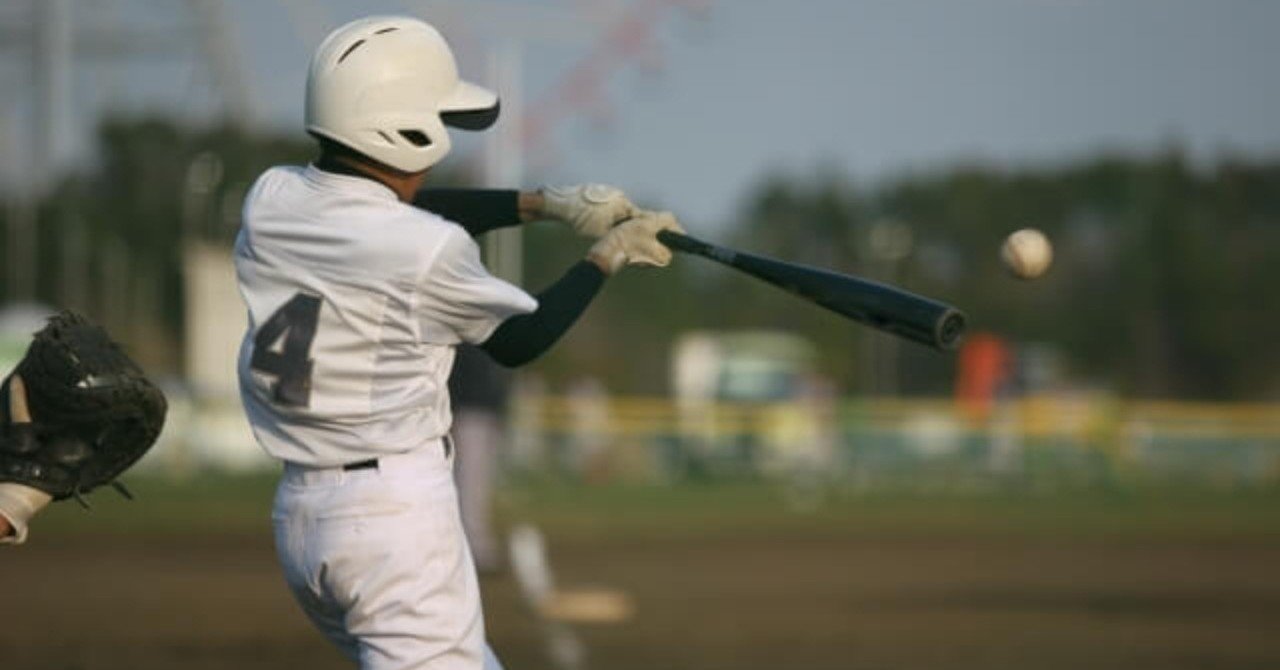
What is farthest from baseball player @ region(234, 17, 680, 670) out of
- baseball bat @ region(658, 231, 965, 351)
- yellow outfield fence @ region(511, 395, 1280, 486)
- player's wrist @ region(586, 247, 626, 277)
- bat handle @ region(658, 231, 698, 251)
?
yellow outfield fence @ region(511, 395, 1280, 486)

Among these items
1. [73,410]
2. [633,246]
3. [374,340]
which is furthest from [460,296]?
[73,410]

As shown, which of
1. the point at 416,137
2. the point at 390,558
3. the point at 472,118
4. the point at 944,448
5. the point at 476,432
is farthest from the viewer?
the point at 944,448

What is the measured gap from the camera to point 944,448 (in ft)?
108

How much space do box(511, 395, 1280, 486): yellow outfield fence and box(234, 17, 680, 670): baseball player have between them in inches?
1047

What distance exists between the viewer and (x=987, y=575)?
56.0 ft

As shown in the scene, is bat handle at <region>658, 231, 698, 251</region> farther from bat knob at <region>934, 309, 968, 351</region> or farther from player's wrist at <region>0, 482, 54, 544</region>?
player's wrist at <region>0, 482, 54, 544</region>

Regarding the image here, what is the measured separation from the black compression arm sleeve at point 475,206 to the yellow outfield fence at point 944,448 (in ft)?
84.4

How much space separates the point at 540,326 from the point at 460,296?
232mm

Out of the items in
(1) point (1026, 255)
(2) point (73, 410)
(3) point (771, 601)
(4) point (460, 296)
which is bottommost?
(3) point (771, 601)

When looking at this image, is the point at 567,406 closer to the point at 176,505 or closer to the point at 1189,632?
the point at 176,505

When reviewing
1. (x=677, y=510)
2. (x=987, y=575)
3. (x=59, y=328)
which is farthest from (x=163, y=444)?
(x=59, y=328)

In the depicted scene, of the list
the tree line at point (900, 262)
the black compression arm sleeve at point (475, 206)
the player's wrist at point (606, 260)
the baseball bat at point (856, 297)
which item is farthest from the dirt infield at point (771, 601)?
the tree line at point (900, 262)

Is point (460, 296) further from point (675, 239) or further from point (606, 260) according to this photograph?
point (675, 239)

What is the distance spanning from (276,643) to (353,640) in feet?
23.0
